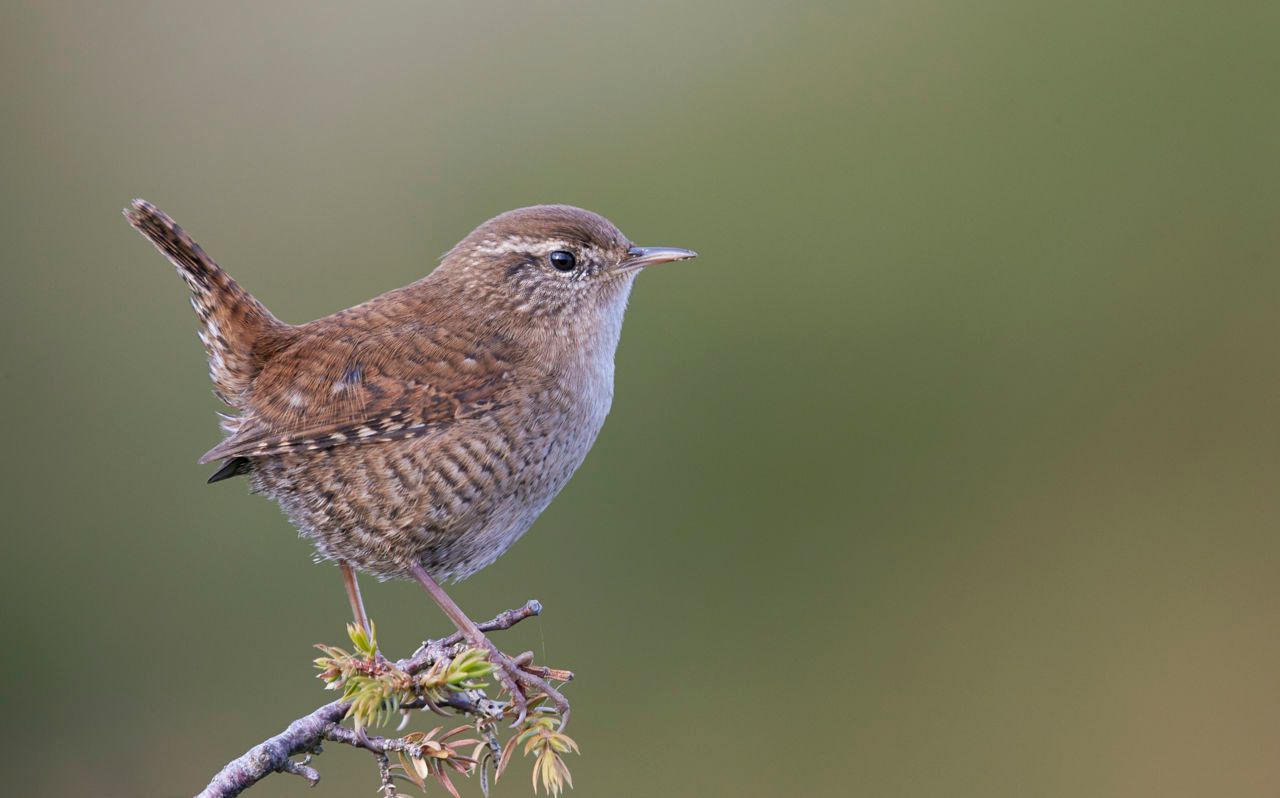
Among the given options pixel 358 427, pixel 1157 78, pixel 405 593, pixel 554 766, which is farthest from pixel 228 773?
pixel 1157 78

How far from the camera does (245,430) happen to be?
2568mm

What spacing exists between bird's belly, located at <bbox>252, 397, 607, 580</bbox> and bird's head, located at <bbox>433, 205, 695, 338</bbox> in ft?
1.28

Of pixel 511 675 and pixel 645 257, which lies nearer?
pixel 511 675

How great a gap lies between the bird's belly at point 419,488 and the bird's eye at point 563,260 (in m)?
0.47

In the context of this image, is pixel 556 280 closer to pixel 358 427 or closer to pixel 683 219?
pixel 358 427

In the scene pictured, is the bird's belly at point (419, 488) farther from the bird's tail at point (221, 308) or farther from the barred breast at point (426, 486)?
the bird's tail at point (221, 308)

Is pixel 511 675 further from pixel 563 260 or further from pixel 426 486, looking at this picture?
pixel 563 260

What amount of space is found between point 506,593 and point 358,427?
2.06m

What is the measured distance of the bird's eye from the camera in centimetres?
294

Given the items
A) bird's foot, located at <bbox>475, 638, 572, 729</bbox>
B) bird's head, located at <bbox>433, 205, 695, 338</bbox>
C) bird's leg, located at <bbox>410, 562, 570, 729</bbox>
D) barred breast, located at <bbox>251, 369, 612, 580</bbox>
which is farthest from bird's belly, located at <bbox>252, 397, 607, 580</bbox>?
bird's head, located at <bbox>433, 205, 695, 338</bbox>

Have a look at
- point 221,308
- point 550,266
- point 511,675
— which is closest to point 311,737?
point 511,675

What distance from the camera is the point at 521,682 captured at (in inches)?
94.1

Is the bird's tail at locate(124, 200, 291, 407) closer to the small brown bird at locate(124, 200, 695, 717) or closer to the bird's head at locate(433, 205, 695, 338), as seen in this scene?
the small brown bird at locate(124, 200, 695, 717)

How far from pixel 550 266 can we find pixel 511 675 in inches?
40.8
